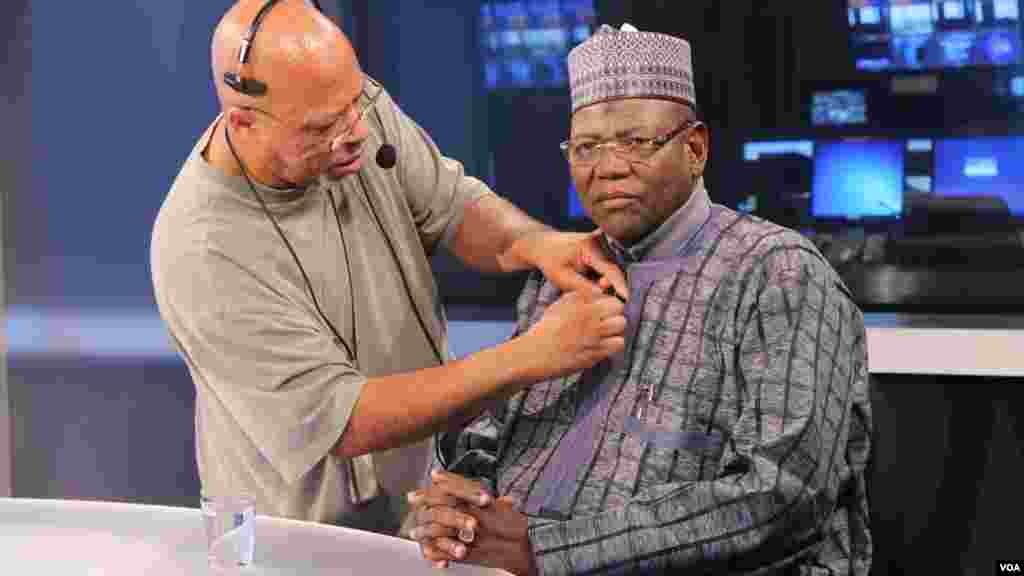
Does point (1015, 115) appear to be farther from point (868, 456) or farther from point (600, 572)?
point (600, 572)

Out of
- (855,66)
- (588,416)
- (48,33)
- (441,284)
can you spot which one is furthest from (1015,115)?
(48,33)

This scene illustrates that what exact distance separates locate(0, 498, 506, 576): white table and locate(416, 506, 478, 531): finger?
0.05 metres

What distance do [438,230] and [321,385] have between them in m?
0.49

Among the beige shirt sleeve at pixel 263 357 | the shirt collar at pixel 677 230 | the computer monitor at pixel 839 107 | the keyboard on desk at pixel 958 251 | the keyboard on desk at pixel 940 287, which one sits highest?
the computer monitor at pixel 839 107

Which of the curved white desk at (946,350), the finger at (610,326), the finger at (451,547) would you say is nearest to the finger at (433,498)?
the finger at (451,547)

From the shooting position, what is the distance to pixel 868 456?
203 centimetres

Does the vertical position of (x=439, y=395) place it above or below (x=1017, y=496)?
above

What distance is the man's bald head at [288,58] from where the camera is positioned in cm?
205

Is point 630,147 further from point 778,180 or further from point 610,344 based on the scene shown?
point 778,180

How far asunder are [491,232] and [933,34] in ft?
5.26

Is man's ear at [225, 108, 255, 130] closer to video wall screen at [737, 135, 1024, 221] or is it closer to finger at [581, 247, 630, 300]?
finger at [581, 247, 630, 300]

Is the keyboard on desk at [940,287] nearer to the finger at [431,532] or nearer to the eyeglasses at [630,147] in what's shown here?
the eyeglasses at [630,147]

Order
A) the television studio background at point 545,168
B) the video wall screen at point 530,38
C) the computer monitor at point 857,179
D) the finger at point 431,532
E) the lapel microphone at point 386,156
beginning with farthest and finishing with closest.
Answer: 1. the video wall screen at point 530,38
2. the computer monitor at point 857,179
3. the television studio background at point 545,168
4. the lapel microphone at point 386,156
5. the finger at point 431,532

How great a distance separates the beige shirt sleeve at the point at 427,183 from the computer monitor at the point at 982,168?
1.55 m
